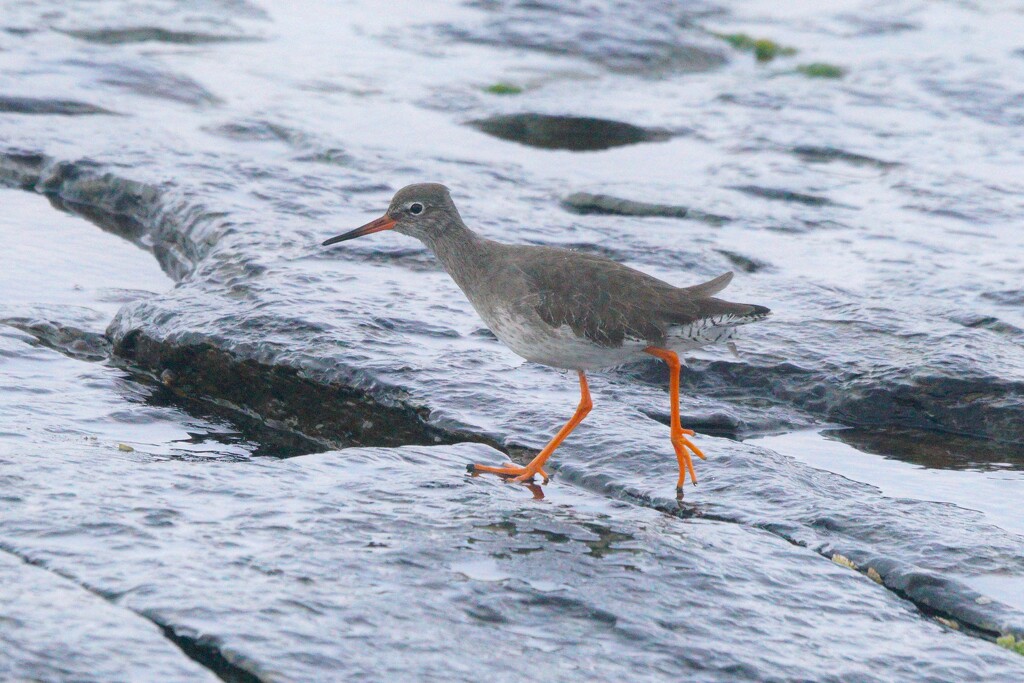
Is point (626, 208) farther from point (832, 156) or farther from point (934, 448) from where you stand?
point (934, 448)

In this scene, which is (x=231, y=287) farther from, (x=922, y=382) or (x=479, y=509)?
(x=922, y=382)

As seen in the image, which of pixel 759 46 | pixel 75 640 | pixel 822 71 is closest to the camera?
pixel 75 640

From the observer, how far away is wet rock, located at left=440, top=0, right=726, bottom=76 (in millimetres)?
16734

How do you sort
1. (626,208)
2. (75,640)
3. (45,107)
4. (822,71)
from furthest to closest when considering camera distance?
(822,71)
(45,107)
(626,208)
(75,640)

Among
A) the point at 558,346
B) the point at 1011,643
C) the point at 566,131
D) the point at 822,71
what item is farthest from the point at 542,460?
the point at 822,71

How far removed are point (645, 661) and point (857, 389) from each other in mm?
3592

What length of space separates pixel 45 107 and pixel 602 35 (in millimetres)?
8131

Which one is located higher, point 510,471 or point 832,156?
point 832,156

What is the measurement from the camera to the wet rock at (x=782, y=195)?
1127 centimetres

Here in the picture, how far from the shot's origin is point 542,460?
241 inches

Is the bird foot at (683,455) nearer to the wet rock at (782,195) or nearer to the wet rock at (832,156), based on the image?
the wet rock at (782,195)

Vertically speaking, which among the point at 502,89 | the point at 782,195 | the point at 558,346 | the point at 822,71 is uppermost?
the point at 822,71

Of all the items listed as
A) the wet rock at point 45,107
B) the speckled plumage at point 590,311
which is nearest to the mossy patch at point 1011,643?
the speckled plumage at point 590,311

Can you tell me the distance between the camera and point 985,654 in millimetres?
4457
